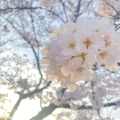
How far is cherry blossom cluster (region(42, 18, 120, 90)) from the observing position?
117 centimetres

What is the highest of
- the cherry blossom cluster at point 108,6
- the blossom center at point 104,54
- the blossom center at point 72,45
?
the cherry blossom cluster at point 108,6

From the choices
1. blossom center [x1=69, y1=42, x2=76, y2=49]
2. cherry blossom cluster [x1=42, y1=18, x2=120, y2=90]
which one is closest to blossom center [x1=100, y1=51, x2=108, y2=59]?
cherry blossom cluster [x1=42, y1=18, x2=120, y2=90]

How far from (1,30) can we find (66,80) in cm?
1174

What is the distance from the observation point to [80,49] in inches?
45.4

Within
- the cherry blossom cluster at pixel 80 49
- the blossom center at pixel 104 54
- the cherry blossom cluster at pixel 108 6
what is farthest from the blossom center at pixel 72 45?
the cherry blossom cluster at pixel 108 6

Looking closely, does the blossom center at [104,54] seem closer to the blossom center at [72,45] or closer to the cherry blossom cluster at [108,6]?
the blossom center at [72,45]

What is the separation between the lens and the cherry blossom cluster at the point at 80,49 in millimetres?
1172

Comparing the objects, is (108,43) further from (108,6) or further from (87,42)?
(108,6)

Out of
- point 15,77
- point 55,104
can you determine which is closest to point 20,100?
point 55,104

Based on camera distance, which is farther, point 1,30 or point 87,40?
point 1,30

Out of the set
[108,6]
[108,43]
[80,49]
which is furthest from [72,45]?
[108,6]

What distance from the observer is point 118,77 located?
10.4 metres

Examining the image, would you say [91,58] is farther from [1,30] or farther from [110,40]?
[1,30]

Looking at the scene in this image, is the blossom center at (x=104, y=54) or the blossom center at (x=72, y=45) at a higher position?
the blossom center at (x=72, y=45)
